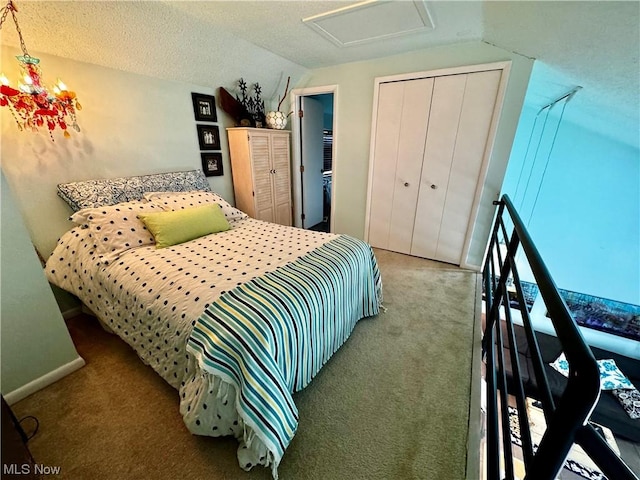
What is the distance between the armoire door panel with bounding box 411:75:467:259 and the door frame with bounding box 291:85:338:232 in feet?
3.68

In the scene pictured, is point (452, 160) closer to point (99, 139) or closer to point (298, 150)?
point (298, 150)

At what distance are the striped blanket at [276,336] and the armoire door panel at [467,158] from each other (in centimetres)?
171

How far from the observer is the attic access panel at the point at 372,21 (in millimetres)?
1826

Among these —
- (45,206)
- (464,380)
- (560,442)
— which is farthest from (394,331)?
(45,206)

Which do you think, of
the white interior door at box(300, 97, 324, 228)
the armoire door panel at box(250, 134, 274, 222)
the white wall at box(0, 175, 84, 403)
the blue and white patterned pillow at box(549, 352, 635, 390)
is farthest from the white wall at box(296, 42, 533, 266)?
the white wall at box(0, 175, 84, 403)

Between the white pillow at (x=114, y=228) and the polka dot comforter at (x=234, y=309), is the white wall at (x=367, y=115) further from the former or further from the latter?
the white pillow at (x=114, y=228)

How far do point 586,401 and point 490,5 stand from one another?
7.25 feet

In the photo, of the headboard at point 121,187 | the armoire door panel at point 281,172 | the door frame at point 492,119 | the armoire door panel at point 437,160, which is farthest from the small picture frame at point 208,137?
the armoire door panel at point 437,160

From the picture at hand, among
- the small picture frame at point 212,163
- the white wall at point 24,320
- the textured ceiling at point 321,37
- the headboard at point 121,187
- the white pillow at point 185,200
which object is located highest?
the textured ceiling at point 321,37

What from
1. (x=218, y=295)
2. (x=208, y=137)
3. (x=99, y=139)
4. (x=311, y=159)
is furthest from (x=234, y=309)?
(x=311, y=159)

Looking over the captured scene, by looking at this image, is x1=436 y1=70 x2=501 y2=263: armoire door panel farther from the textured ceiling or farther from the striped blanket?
the striped blanket

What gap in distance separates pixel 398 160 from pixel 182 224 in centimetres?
233

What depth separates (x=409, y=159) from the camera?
295cm

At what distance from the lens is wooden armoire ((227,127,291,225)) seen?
3.05m
